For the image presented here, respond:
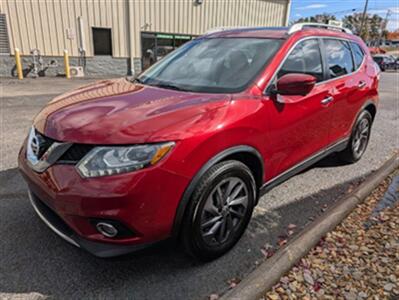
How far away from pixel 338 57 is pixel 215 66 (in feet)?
5.74

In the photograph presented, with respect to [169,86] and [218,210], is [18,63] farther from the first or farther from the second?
[218,210]

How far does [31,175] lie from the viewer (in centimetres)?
216

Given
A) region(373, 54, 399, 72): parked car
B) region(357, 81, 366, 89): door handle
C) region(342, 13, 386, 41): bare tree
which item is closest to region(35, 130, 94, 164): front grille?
region(357, 81, 366, 89): door handle

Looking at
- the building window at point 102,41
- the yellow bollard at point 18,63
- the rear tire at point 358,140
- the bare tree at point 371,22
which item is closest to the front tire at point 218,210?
the rear tire at point 358,140

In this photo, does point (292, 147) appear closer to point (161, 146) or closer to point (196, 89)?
point (196, 89)

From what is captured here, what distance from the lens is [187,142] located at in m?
1.93

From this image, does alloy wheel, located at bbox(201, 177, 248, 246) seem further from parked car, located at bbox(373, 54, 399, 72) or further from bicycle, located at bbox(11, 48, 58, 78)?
parked car, located at bbox(373, 54, 399, 72)

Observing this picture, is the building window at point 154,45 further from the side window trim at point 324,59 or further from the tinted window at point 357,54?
the side window trim at point 324,59

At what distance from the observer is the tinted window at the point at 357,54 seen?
13.5 ft

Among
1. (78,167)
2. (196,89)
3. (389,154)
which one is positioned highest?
(196,89)

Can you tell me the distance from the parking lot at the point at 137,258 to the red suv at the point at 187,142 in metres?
0.19

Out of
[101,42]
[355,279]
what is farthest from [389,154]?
[101,42]

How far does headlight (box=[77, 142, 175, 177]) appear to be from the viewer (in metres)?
1.82

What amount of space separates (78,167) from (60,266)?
912 millimetres
